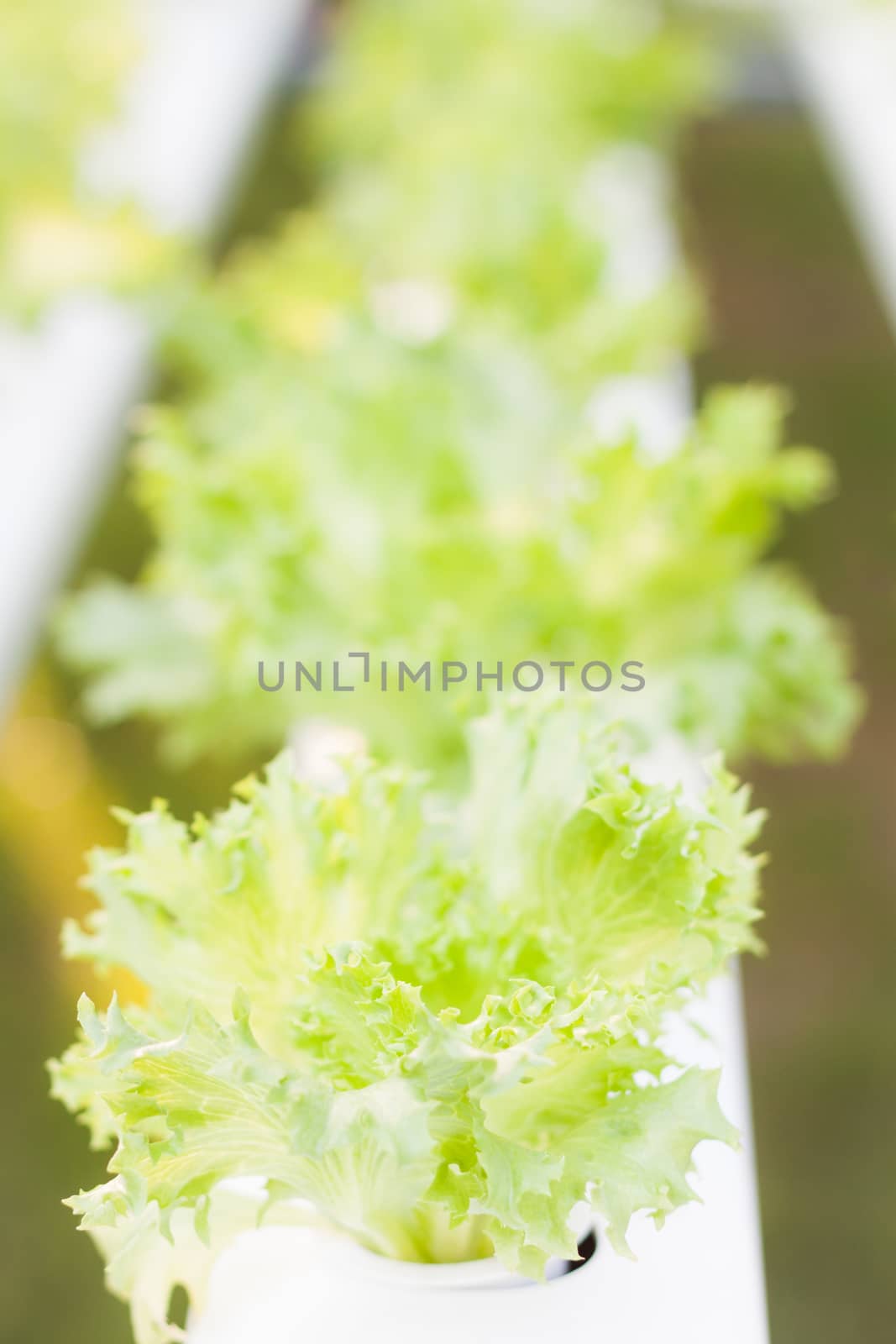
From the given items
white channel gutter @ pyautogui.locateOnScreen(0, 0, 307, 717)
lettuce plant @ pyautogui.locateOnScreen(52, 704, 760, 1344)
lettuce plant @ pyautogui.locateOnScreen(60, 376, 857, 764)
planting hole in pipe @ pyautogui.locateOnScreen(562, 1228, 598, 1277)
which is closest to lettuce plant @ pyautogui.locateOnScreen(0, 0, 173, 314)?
white channel gutter @ pyautogui.locateOnScreen(0, 0, 307, 717)

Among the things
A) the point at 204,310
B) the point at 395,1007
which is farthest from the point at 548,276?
the point at 395,1007

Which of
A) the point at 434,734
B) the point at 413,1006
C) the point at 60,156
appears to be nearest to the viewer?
the point at 413,1006

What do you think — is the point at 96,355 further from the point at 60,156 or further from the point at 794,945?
the point at 794,945

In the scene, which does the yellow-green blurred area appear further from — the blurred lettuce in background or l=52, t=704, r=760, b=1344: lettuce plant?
l=52, t=704, r=760, b=1344: lettuce plant

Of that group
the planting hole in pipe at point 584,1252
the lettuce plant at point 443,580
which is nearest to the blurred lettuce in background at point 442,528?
the lettuce plant at point 443,580

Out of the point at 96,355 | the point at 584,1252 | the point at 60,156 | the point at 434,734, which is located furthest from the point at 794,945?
the point at 60,156

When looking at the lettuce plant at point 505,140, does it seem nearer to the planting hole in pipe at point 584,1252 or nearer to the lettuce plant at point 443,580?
the lettuce plant at point 443,580
